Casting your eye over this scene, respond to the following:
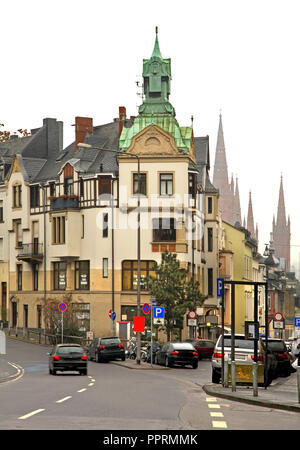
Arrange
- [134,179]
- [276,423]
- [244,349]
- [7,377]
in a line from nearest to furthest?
[276,423], [244,349], [7,377], [134,179]

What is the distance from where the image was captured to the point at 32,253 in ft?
247

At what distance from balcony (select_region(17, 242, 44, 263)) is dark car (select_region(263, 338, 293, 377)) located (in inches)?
1500

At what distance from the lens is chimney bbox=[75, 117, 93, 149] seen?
76750 millimetres

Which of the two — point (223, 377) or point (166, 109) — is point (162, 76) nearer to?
point (166, 109)

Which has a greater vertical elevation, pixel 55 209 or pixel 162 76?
pixel 162 76

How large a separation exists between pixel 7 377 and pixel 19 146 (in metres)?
51.2

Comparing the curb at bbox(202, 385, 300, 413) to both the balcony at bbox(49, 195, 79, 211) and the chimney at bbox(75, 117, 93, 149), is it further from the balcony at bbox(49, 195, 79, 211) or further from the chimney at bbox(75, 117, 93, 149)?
the chimney at bbox(75, 117, 93, 149)

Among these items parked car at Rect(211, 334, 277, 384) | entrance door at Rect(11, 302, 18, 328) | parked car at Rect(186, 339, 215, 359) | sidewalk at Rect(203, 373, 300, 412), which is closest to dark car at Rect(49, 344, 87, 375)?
parked car at Rect(211, 334, 277, 384)

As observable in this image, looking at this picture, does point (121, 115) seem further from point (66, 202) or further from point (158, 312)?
point (158, 312)

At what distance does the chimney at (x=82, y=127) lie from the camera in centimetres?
7675

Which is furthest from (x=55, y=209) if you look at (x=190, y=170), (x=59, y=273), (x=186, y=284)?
(x=186, y=284)

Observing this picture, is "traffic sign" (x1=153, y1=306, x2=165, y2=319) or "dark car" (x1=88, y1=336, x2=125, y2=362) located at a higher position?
"traffic sign" (x1=153, y1=306, x2=165, y2=319)

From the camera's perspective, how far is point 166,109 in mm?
72125

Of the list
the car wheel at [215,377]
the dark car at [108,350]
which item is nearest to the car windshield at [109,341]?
the dark car at [108,350]
